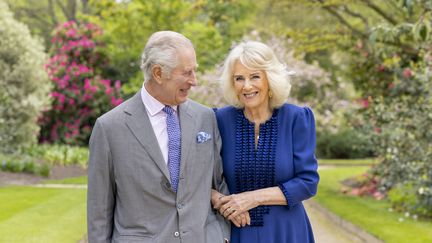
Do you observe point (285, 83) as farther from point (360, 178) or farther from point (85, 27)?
point (85, 27)

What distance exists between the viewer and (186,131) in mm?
3178

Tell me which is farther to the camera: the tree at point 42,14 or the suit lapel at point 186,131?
the tree at point 42,14

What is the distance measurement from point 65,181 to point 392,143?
669cm

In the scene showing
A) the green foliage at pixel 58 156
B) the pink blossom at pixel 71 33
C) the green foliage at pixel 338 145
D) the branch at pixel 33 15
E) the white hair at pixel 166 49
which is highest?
the branch at pixel 33 15

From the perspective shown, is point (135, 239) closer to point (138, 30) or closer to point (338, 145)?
point (138, 30)

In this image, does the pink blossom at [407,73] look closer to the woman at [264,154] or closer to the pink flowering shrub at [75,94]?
the woman at [264,154]

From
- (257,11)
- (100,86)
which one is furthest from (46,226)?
(257,11)

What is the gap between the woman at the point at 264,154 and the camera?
336 centimetres

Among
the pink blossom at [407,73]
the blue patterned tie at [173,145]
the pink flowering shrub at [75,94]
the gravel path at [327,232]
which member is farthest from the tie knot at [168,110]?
the pink flowering shrub at [75,94]

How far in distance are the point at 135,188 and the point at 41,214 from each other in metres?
6.21

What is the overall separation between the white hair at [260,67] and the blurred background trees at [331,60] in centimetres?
67

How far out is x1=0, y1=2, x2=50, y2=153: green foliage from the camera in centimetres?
1488

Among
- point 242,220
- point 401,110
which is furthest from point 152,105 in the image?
point 401,110

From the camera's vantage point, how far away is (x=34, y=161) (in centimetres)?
1431
